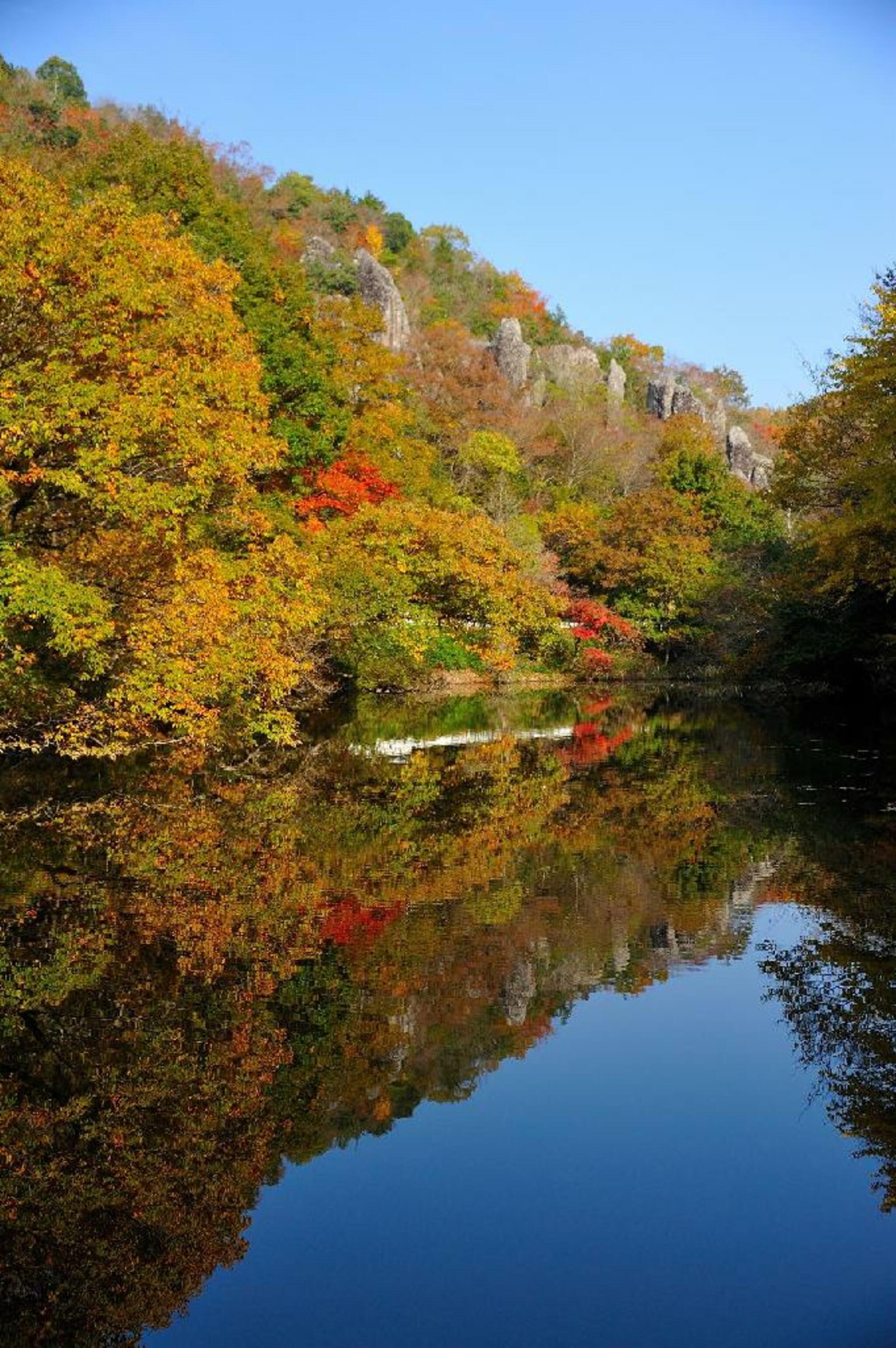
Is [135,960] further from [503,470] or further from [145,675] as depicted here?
Answer: [503,470]

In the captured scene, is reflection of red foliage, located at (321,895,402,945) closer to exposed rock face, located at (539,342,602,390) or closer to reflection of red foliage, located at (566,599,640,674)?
reflection of red foliage, located at (566,599,640,674)

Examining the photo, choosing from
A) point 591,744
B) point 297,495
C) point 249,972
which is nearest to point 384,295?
point 297,495

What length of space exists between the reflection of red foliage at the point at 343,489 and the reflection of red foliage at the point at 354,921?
25.6m

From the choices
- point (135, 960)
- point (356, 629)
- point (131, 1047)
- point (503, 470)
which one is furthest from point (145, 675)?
point (503, 470)

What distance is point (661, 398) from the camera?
111 m

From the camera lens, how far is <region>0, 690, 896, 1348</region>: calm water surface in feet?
17.1

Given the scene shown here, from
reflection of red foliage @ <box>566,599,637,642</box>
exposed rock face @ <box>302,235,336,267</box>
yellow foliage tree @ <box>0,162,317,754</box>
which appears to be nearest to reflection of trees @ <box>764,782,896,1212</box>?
yellow foliage tree @ <box>0,162,317,754</box>

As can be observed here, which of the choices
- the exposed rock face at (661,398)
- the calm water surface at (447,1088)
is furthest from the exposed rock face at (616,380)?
the calm water surface at (447,1088)

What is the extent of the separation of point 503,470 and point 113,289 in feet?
153

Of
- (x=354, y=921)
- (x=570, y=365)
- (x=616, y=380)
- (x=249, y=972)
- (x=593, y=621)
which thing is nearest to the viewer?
(x=249, y=972)

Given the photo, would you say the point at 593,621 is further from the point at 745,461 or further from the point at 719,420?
the point at 719,420

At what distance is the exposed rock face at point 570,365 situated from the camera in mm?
101750

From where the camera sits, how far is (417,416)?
63781mm

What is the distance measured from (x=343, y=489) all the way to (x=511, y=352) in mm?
57847
